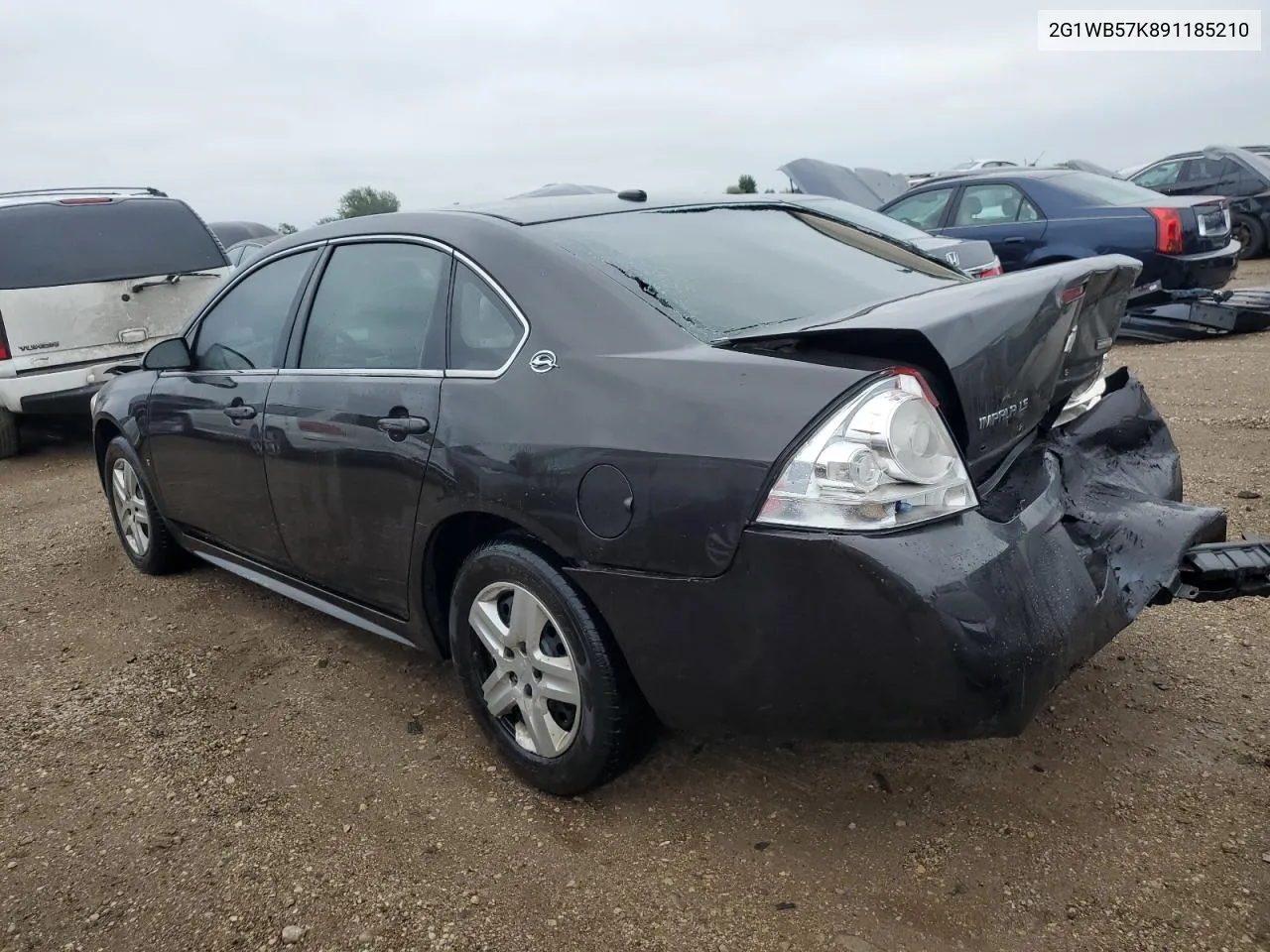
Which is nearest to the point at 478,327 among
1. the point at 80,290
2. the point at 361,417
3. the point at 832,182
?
the point at 361,417

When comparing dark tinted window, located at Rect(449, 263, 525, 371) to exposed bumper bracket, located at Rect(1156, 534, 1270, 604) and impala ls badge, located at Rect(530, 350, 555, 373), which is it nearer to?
impala ls badge, located at Rect(530, 350, 555, 373)

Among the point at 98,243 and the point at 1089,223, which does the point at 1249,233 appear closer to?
the point at 1089,223

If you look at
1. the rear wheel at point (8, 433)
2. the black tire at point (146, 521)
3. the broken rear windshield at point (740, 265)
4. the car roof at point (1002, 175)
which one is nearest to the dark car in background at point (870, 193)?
the car roof at point (1002, 175)

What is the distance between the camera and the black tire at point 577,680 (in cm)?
242

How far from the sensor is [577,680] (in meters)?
2.48

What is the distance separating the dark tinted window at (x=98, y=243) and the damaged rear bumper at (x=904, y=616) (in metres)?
6.27

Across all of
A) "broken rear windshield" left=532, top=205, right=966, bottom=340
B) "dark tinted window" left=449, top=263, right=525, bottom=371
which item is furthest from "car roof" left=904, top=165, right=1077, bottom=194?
"dark tinted window" left=449, top=263, right=525, bottom=371

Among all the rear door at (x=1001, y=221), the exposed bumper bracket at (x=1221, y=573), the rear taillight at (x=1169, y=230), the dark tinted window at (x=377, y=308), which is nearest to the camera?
the exposed bumper bracket at (x=1221, y=573)

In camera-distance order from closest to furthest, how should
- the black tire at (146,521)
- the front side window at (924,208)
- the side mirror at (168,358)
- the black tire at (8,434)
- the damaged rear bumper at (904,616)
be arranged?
the damaged rear bumper at (904,616) → the side mirror at (168,358) → the black tire at (146,521) → the black tire at (8,434) → the front side window at (924,208)

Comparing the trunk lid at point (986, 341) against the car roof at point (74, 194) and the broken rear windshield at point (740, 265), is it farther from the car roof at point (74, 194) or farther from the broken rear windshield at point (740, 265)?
the car roof at point (74, 194)

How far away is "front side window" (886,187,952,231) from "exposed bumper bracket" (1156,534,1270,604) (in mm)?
8209

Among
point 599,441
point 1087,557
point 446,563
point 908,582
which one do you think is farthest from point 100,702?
point 1087,557

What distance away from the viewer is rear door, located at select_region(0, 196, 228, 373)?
22.7 feet

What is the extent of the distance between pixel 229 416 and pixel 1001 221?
310 inches
